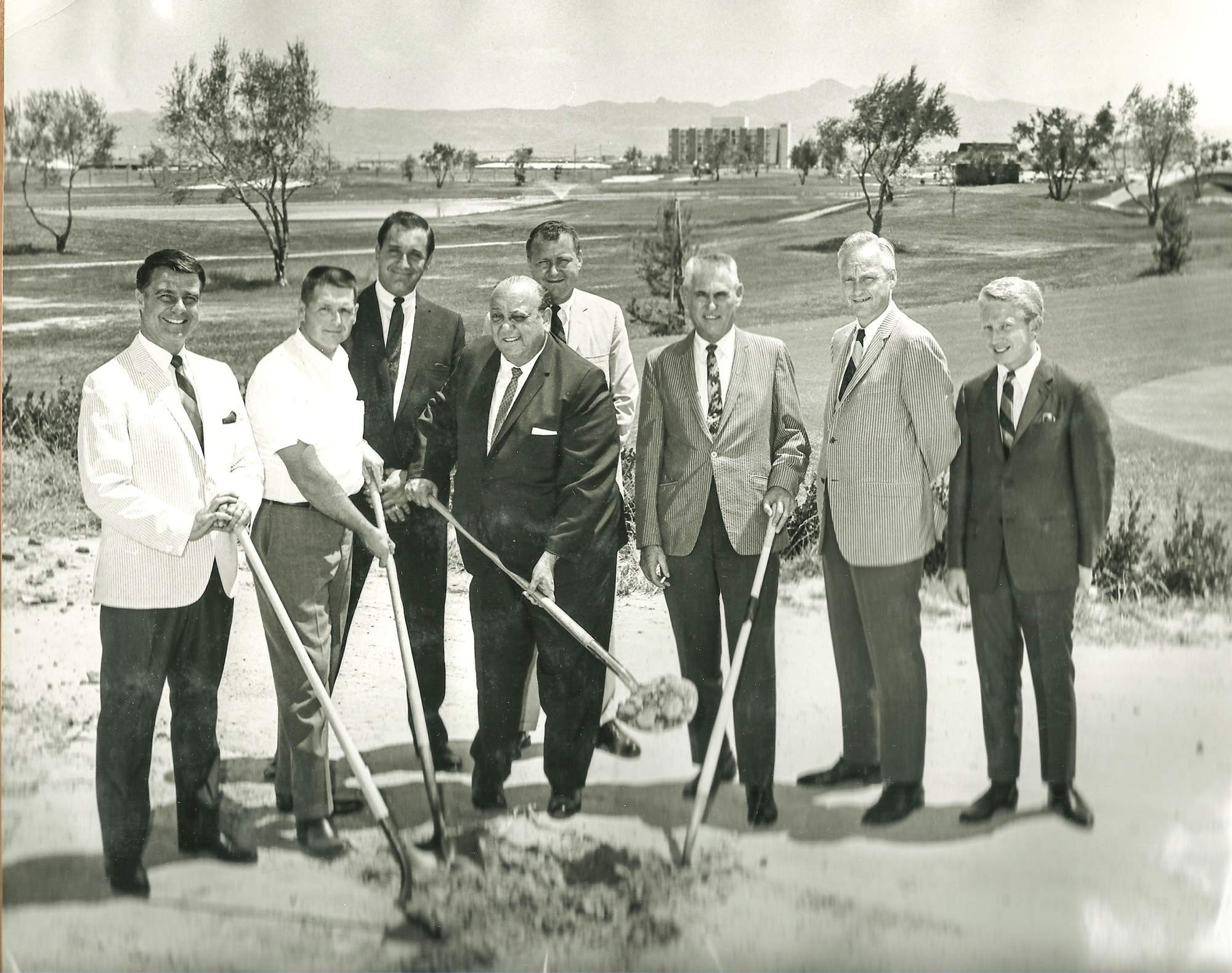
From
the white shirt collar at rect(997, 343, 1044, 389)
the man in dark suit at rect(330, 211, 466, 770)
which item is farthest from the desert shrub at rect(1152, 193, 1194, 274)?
the man in dark suit at rect(330, 211, 466, 770)

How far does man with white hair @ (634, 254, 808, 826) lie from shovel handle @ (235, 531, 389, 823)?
0.99 m

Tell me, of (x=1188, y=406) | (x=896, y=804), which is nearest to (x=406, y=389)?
(x=896, y=804)

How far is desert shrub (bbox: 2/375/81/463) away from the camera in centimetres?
354

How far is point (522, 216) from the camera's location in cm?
364

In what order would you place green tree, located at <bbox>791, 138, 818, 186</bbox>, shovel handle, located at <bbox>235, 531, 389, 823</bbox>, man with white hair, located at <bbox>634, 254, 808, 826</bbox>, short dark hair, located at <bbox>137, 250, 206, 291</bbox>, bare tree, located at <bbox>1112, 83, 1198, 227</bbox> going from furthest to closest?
green tree, located at <bbox>791, 138, 818, 186</bbox> → bare tree, located at <bbox>1112, 83, 1198, 227</bbox> → short dark hair, located at <bbox>137, 250, 206, 291</bbox> → man with white hair, located at <bbox>634, 254, 808, 826</bbox> → shovel handle, located at <bbox>235, 531, 389, 823</bbox>

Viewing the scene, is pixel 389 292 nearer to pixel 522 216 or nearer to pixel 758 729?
pixel 522 216

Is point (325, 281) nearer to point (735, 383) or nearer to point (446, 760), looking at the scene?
point (735, 383)

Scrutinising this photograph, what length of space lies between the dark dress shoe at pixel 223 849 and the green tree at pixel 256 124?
6.01 feet

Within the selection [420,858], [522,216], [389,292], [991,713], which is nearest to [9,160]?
[389,292]

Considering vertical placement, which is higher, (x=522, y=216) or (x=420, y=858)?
(x=522, y=216)

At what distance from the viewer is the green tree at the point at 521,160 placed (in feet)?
12.1

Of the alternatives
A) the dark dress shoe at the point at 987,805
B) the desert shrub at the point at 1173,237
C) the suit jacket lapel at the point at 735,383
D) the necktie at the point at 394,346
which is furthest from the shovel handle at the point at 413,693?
the desert shrub at the point at 1173,237

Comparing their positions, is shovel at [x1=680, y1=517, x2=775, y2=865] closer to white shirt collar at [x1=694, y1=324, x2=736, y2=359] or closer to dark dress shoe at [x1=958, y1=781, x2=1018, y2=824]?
white shirt collar at [x1=694, y1=324, x2=736, y2=359]

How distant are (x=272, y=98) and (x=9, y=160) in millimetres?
918
